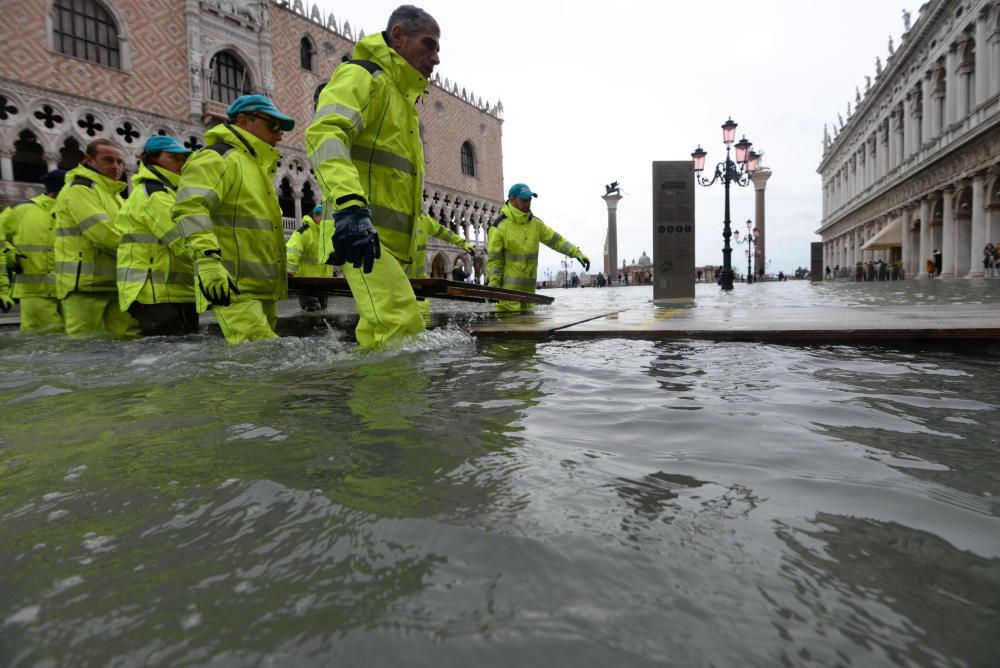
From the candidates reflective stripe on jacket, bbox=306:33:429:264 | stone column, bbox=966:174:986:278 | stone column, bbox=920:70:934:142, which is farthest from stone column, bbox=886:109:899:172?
reflective stripe on jacket, bbox=306:33:429:264

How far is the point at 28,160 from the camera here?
20.8 m

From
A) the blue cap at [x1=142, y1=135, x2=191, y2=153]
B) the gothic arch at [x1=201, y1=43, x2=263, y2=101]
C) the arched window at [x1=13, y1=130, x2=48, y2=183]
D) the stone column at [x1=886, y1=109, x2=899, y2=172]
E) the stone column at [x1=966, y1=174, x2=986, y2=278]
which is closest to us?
the blue cap at [x1=142, y1=135, x2=191, y2=153]

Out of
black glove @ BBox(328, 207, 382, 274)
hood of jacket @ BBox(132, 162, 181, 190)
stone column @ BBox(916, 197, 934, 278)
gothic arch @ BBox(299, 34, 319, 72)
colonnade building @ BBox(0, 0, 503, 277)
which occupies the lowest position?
black glove @ BBox(328, 207, 382, 274)

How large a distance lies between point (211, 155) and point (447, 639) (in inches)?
163

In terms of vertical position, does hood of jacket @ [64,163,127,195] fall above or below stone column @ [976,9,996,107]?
below

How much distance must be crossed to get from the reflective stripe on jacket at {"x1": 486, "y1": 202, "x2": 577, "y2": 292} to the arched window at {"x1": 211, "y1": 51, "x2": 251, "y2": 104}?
20.5 metres

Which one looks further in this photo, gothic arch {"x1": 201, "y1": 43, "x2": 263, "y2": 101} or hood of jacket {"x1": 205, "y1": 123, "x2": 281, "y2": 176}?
gothic arch {"x1": 201, "y1": 43, "x2": 263, "y2": 101}

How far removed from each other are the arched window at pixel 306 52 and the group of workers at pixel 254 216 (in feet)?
77.1

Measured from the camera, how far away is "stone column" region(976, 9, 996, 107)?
2330cm

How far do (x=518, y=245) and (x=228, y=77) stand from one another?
71.3 ft

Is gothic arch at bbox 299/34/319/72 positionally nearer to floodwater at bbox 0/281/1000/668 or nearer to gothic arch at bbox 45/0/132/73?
gothic arch at bbox 45/0/132/73

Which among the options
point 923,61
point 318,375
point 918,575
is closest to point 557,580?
point 918,575

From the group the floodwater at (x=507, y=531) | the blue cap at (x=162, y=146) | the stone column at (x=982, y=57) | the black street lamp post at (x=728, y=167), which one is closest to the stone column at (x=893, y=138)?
the stone column at (x=982, y=57)

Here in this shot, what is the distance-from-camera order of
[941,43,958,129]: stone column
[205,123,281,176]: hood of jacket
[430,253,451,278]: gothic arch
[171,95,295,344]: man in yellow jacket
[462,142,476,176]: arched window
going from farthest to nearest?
[462,142,476,176]: arched window → [430,253,451,278]: gothic arch → [941,43,958,129]: stone column → [205,123,281,176]: hood of jacket → [171,95,295,344]: man in yellow jacket
